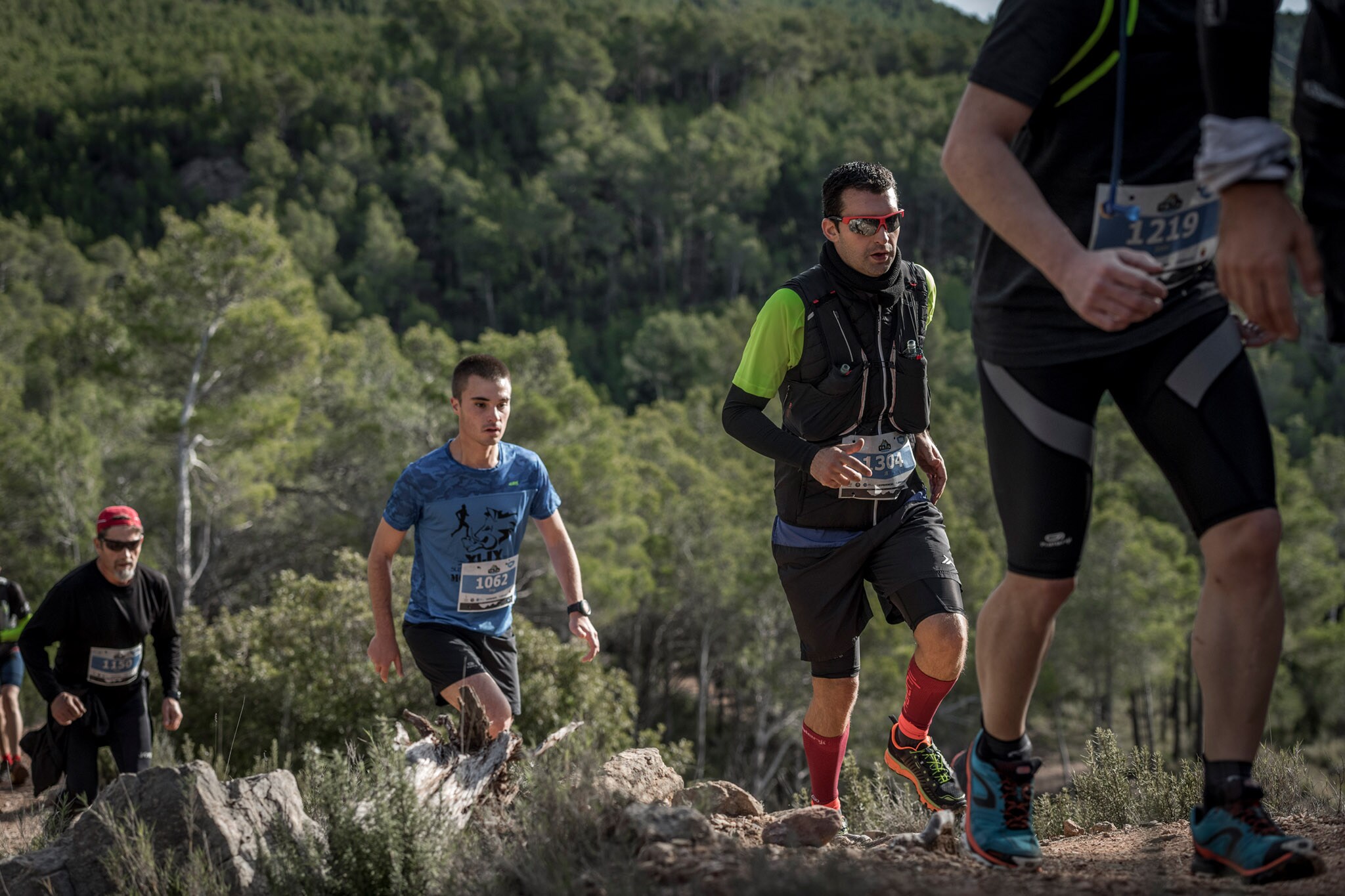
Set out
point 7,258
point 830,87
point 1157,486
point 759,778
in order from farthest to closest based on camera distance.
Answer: point 830,87
point 7,258
point 1157,486
point 759,778

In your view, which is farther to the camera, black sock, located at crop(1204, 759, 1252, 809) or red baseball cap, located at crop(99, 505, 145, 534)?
red baseball cap, located at crop(99, 505, 145, 534)

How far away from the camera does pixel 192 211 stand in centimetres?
10481

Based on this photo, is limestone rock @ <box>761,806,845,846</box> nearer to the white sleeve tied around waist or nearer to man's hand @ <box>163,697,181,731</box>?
the white sleeve tied around waist

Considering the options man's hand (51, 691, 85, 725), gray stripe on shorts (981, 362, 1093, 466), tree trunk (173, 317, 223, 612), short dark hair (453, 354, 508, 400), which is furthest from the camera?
tree trunk (173, 317, 223, 612)

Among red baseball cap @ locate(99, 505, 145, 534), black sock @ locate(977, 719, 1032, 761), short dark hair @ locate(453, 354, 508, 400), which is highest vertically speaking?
short dark hair @ locate(453, 354, 508, 400)

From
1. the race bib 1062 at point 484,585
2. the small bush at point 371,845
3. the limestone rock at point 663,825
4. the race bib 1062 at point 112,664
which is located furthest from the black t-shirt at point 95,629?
the limestone rock at point 663,825

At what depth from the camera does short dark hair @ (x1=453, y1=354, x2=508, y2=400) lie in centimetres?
489

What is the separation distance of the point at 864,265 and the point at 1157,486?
115 ft

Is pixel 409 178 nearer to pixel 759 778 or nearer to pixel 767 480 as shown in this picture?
pixel 767 480

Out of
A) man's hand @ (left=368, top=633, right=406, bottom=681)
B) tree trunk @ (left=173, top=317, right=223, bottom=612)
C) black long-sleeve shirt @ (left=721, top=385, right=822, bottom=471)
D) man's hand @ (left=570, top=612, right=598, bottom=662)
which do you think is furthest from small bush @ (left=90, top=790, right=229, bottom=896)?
tree trunk @ (left=173, top=317, right=223, bottom=612)

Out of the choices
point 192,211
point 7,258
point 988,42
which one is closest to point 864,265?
point 988,42

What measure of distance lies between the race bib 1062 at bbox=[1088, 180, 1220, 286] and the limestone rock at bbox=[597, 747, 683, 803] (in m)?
2.34

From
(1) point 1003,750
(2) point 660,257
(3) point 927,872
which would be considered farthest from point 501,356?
(2) point 660,257

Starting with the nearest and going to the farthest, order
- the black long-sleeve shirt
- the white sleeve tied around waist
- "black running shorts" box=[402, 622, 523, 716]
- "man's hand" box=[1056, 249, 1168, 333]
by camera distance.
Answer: the white sleeve tied around waist, "man's hand" box=[1056, 249, 1168, 333], the black long-sleeve shirt, "black running shorts" box=[402, 622, 523, 716]
